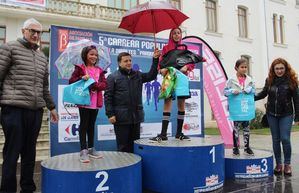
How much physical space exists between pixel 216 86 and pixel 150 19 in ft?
11.2

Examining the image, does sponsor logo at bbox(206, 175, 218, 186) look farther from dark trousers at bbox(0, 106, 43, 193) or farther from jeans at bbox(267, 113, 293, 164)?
dark trousers at bbox(0, 106, 43, 193)

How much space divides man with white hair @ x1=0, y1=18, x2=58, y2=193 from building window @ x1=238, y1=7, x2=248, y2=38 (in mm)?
20494

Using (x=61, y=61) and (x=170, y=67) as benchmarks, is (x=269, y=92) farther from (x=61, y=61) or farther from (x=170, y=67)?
(x=61, y=61)

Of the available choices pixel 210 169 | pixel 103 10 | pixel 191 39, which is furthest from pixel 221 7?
pixel 210 169

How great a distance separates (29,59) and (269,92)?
3632mm

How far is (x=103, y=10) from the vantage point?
18172 millimetres

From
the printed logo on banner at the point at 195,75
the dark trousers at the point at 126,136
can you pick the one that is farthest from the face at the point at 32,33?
the printed logo on banner at the point at 195,75

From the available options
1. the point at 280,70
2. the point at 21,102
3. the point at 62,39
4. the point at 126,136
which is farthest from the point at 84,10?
the point at 21,102

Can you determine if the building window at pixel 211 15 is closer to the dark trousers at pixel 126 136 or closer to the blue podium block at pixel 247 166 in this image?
the blue podium block at pixel 247 166

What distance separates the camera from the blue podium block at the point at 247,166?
5395 mm

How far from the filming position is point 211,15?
21.6 metres

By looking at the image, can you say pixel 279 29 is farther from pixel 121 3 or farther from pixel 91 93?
pixel 91 93

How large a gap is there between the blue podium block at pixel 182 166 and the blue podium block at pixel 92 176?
1.44ft

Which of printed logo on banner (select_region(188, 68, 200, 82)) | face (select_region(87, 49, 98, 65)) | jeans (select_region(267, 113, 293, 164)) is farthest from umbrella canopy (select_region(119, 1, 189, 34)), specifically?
printed logo on banner (select_region(188, 68, 200, 82))
